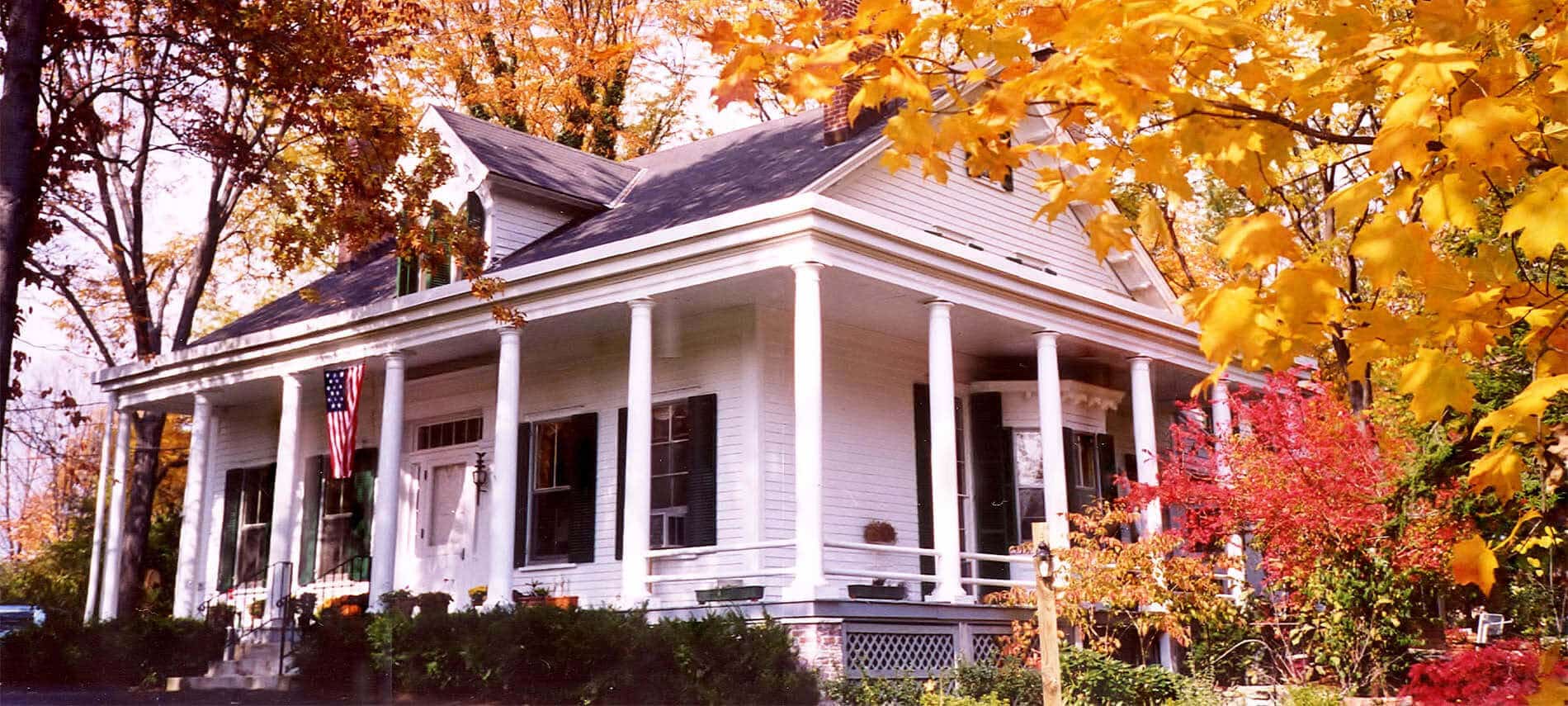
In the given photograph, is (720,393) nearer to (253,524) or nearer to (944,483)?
(944,483)

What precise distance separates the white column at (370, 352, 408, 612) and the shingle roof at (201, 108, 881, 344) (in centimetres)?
196

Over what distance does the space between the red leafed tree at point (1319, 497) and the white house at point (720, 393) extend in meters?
2.00

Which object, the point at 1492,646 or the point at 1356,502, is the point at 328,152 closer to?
the point at 1356,502

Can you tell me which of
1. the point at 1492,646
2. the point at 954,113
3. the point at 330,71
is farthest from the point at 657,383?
the point at 954,113

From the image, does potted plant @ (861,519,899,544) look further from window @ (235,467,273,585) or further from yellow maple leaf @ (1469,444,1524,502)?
yellow maple leaf @ (1469,444,1524,502)

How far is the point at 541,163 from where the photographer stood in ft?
62.8

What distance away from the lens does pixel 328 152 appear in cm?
1527

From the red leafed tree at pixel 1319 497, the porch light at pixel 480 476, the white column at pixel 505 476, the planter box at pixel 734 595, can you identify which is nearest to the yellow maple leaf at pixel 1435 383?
the red leafed tree at pixel 1319 497

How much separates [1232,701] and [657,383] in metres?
7.55

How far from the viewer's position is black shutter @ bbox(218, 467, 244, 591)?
21.0m

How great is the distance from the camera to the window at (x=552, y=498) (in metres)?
16.9

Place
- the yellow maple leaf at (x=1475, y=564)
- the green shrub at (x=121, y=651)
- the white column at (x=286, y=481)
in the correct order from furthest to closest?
1. the white column at (x=286, y=481)
2. the green shrub at (x=121, y=651)
3. the yellow maple leaf at (x=1475, y=564)

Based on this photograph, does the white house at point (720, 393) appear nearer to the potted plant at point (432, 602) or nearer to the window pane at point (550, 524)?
the window pane at point (550, 524)

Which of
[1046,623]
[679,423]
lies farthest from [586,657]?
[1046,623]
